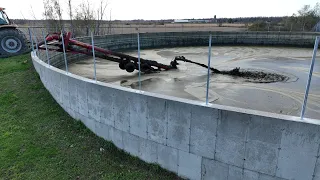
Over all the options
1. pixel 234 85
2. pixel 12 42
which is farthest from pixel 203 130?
pixel 12 42

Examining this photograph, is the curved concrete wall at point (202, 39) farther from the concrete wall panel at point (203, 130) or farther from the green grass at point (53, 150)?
the concrete wall panel at point (203, 130)

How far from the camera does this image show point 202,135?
3.71m

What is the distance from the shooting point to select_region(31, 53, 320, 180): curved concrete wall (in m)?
3.06

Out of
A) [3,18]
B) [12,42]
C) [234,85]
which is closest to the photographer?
[234,85]

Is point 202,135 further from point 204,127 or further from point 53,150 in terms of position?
point 53,150

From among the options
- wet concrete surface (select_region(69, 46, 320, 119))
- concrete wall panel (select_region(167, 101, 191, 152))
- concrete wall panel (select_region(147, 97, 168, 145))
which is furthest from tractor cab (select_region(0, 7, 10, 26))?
concrete wall panel (select_region(167, 101, 191, 152))

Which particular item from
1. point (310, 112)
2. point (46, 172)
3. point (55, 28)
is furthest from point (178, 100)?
point (55, 28)

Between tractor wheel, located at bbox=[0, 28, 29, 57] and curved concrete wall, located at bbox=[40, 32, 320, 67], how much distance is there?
4763 millimetres

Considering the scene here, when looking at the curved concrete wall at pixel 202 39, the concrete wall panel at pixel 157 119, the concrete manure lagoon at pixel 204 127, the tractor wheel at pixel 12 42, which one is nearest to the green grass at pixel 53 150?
the concrete manure lagoon at pixel 204 127

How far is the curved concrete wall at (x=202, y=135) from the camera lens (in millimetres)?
3059

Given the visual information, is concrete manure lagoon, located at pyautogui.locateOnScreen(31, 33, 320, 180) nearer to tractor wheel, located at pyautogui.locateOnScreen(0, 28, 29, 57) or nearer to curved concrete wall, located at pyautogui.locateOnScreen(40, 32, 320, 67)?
tractor wheel, located at pyautogui.locateOnScreen(0, 28, 29, 57)

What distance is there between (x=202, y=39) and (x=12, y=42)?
14093 millimetres

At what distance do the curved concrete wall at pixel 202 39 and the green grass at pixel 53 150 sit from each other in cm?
1108

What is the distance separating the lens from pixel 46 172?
415 centimetres
